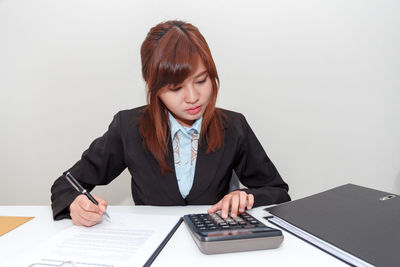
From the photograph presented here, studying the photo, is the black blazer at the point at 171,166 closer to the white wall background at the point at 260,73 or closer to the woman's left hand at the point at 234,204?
the woman's left hand at the point at 234,204

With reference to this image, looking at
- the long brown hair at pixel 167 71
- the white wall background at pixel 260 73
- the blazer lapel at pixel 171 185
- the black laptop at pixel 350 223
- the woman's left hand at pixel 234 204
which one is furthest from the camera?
the white wall background at pixel 260 73

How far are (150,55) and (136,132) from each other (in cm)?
26

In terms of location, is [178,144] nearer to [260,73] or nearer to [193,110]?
[193,110]

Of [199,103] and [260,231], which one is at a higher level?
[199,103]

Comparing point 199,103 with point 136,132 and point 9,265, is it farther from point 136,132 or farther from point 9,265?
point 9,265

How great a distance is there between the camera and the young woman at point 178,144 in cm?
77

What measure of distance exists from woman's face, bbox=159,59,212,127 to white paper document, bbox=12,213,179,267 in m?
0.28

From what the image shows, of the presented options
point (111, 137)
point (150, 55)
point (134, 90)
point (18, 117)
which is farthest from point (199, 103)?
point (18, 117)

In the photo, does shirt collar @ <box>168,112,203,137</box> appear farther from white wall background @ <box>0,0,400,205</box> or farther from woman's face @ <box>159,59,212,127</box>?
white wall background @ <box>0,0,400,205</box>

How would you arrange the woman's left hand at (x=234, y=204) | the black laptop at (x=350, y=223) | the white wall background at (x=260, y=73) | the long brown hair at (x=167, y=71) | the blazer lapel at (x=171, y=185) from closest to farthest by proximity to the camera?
the black laptop at (x=350, y=223) → the woman's left hand at (x=234, y=204) → the long brown hair at (x=167, y=71) → the blazer lapel at (x=171, y=185) → the white wall background at (x=260, y=73)

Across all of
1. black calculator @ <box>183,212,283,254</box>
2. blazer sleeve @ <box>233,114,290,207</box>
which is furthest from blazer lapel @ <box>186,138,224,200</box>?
black calculator @ <box>183,212,283,254</box>

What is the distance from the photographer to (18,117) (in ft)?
4.58

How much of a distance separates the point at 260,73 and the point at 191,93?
0.62m

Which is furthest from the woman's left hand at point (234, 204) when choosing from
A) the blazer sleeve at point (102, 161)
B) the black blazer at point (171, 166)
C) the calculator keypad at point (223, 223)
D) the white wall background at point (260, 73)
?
the white wall background at point (260, 73)
